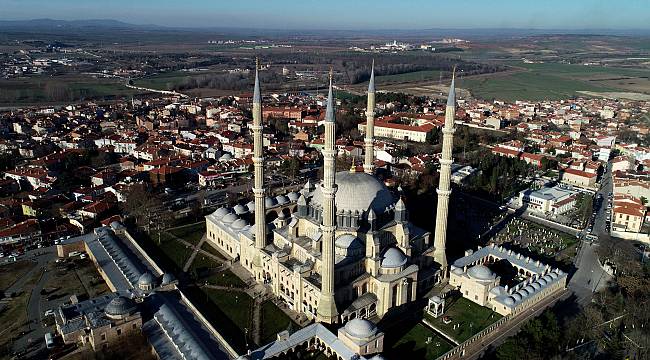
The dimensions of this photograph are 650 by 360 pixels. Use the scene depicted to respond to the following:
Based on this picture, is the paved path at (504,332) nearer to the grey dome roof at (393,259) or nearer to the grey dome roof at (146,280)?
the grey dome roof at (393,259)

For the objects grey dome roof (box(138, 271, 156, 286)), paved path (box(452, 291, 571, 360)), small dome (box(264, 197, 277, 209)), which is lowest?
paved path (box(452, 291, 571, 360))

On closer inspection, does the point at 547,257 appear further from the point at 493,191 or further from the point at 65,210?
the point at 65,210

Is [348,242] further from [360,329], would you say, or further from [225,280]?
[225,280]

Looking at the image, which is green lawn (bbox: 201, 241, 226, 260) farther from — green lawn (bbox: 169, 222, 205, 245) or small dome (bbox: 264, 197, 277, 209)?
small dome (bbox: 264, 197, 277, 209)

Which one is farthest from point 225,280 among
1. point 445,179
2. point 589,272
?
point 589,272

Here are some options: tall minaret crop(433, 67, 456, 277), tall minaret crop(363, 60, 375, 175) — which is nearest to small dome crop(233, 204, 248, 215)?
tall minaret crop(363, 60, 375, 175)

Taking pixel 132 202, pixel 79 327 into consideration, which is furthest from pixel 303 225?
→ pixel 132 202
